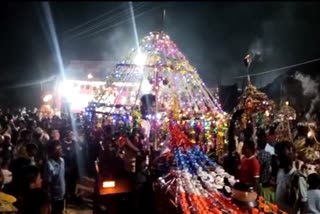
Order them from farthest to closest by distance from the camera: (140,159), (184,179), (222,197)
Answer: (140,159)
(184,179)
(222,197)

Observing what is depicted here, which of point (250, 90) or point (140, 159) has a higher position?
point (250, 90)

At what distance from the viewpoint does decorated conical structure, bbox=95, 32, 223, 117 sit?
38.4ft

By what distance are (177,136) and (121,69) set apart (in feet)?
17.1

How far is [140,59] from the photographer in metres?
12.1

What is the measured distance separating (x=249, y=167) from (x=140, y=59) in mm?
6177

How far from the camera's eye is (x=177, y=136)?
302 inches

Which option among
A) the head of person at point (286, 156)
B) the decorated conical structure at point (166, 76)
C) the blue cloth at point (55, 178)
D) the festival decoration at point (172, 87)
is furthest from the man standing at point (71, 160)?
the head of person at point (286, 156)

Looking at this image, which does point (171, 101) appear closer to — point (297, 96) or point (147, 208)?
point (147, 208)

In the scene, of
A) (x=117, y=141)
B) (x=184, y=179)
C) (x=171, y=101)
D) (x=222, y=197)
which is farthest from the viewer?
(x=171, y=101)

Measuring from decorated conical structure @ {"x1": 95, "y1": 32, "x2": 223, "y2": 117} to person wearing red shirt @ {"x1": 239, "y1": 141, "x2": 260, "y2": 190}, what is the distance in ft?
13.4

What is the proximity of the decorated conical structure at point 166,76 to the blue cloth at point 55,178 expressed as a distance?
4415 mm

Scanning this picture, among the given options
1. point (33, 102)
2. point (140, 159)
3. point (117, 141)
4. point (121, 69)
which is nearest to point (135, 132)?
point (117, 141)

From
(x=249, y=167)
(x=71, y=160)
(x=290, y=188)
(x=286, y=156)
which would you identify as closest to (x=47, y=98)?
(x=71, y=160)

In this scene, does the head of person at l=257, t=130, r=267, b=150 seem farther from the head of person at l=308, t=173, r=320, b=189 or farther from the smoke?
the smoke
